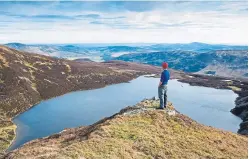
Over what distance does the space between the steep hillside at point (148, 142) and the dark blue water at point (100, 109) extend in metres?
52.3

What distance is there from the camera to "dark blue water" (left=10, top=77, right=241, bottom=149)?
3900 inches

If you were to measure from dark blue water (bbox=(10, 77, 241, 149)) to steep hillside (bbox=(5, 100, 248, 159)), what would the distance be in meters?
52.3

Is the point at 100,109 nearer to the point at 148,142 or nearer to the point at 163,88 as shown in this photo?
the point at 163,88

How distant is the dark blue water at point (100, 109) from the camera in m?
99.1

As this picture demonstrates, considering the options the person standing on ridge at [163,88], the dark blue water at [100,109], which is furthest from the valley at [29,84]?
the person standing on ridge at [163,88]

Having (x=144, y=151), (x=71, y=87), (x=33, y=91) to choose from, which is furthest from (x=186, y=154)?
(x=71, y=87)

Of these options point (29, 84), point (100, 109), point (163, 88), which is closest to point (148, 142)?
point (163, 88)

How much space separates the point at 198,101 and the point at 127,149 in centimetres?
13092

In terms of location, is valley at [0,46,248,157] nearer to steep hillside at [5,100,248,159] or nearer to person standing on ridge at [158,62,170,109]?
person standing on ridge at [158,62,170,109]

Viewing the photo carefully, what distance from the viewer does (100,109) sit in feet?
418

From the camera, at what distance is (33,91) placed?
465 ft

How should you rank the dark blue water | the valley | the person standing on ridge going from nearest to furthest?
1. the person standing on ridge
2. the dark blue water
3. the valley

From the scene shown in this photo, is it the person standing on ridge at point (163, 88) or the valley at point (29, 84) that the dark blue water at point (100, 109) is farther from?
the person standing on ridge at point (163, 88)

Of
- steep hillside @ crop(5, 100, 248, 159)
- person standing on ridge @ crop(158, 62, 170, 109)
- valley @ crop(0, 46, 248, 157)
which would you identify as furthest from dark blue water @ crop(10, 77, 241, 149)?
steep hillside @ crop(5, 100, 248, 159)
